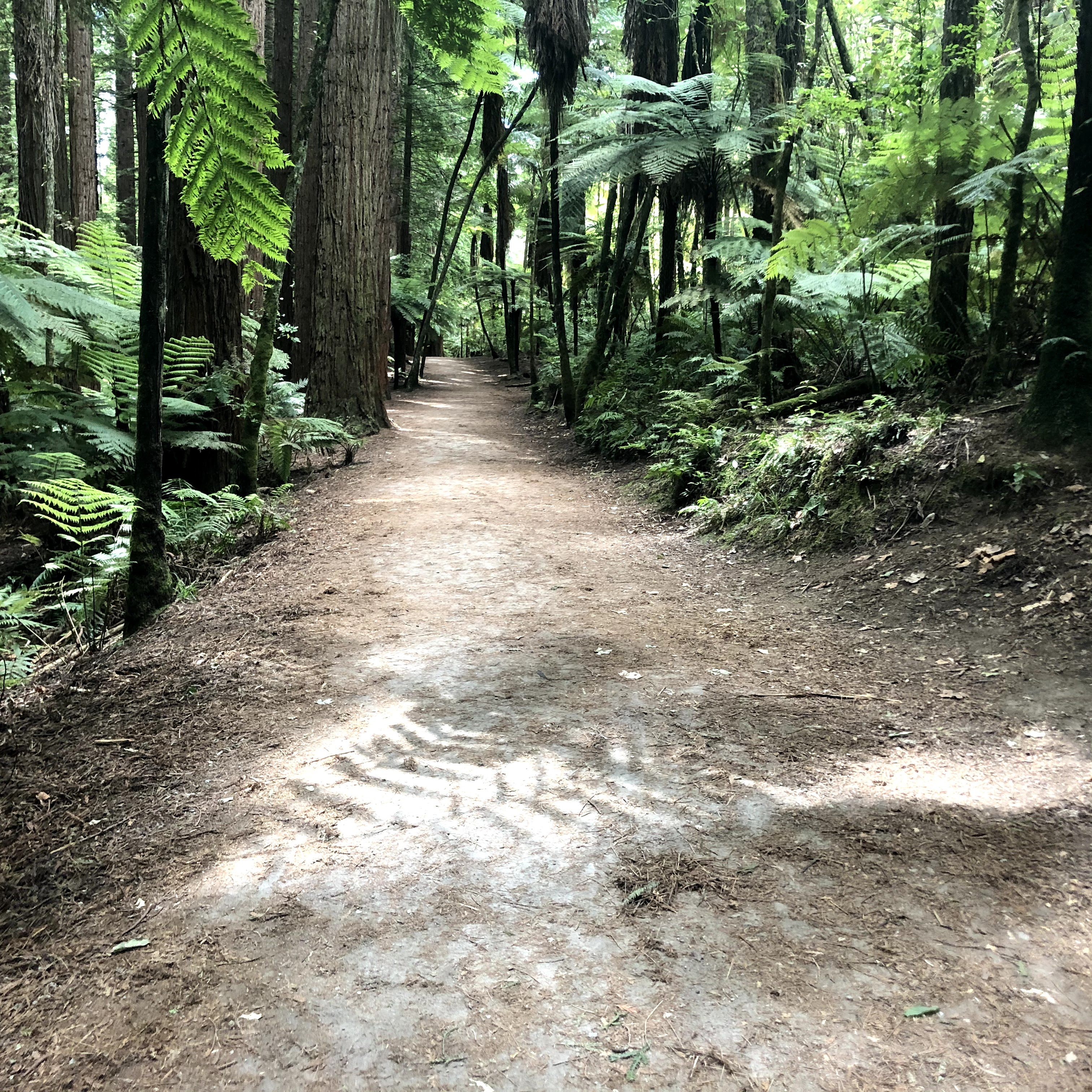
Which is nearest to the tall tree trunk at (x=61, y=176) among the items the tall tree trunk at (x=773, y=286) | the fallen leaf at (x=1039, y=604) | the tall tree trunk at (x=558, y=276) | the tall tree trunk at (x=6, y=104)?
the tall tree trunk at (x=6, y=104)

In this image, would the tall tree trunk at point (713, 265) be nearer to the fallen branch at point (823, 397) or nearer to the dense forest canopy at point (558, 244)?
the dense forest canopy at point (558, 244)

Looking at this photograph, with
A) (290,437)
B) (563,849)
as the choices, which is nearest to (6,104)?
(290,437)

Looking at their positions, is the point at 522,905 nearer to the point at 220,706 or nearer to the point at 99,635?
the point at 220,706

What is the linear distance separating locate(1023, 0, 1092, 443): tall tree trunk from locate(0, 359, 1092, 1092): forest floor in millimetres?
784

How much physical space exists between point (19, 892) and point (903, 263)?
712 centimetres

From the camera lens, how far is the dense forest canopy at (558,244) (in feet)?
13.5

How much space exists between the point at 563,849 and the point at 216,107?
2.18 meters

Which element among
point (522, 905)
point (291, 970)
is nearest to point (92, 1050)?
point (291, 970)

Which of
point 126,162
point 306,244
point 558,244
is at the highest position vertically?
point 126,162

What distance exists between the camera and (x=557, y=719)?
3.32 m

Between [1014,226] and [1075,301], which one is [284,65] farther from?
[1075,301]

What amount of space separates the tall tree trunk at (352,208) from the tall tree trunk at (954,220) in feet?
23.2

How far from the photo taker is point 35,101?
945 centimetres

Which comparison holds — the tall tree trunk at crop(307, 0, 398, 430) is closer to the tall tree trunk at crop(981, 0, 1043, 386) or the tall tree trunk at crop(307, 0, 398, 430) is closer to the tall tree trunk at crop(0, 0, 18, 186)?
the tall tree trunk at crop(0, 0, 18, 186)
